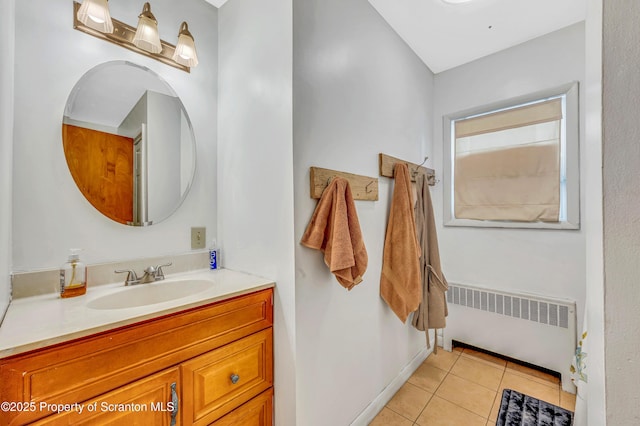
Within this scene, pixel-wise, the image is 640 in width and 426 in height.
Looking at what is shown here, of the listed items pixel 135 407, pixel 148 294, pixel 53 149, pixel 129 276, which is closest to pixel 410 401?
pixel 135 407

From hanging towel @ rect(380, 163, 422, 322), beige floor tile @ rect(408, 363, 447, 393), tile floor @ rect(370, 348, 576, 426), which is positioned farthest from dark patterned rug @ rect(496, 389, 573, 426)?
hanging towel @ rect(380, 163, 422, 322)

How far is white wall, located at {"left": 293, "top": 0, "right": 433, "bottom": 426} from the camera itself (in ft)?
3.85

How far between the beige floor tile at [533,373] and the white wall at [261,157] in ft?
6.05

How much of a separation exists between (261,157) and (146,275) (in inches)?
32.4

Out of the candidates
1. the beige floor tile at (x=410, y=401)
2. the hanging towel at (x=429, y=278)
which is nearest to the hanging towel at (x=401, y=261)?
the hanging towel at (x=429, y=278)

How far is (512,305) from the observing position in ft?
6.53

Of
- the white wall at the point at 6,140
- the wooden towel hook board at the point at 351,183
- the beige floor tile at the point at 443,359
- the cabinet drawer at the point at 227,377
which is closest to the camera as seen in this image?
the white wall at the point at 6,140

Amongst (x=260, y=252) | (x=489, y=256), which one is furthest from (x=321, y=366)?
(x=489, y=256)

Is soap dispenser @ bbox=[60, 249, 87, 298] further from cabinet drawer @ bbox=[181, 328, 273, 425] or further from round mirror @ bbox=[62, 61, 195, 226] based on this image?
cabinet drawer @ bbox=[181, 328, 273, 425]

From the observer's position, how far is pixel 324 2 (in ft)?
4.17

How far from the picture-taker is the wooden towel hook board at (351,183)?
1199mm

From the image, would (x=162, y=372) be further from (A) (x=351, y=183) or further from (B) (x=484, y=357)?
(B) (x=484, y=357)

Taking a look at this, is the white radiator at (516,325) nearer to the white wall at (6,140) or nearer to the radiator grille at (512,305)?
the radiator grille at (512,305)

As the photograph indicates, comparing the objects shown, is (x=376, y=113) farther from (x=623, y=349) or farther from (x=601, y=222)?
(x=623, y=349)
